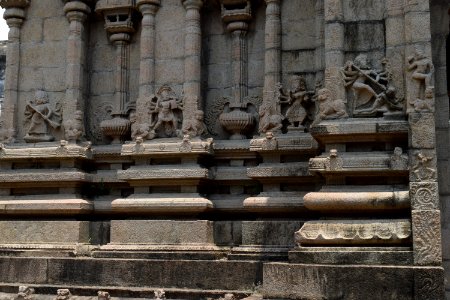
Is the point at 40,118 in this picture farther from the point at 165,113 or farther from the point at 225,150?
the point at 225,150

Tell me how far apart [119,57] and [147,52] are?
104cm

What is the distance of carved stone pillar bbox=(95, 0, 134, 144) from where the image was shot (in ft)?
49.8

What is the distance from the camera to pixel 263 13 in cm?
1461

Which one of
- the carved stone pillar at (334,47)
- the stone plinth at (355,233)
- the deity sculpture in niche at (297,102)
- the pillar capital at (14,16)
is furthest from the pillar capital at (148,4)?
the stone plinth at (355,233)

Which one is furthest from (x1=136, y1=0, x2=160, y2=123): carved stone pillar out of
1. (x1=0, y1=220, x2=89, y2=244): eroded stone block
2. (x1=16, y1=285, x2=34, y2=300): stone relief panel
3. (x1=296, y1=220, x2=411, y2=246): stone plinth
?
(x1=296, y1=220, x2=411, y2=246): stone plinth

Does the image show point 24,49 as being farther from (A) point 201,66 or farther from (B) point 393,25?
(B) point 393,25

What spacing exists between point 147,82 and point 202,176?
264 centimetres

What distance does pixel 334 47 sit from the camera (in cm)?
1206

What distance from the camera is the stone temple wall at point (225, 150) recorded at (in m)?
11.2

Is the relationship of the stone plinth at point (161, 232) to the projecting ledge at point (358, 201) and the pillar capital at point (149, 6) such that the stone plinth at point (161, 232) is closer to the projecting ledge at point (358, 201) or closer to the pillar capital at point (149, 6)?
the projecting ledge at point (358, 201)

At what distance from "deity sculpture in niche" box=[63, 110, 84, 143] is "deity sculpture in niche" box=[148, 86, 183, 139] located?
6.06 feet

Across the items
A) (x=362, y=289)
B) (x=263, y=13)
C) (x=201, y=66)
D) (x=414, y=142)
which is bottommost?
(x=362, y=289)

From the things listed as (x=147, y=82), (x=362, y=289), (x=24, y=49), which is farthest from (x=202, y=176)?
(x=24, y=49)

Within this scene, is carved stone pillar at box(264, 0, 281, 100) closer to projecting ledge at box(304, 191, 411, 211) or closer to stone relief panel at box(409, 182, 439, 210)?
projecting ledge at box(304, 191, 411, 211)
